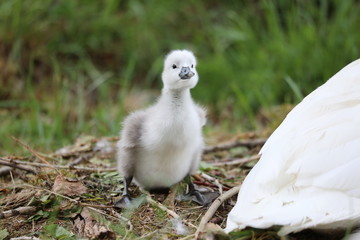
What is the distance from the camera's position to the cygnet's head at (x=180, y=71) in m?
2.95

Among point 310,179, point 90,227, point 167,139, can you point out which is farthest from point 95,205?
point 310,179

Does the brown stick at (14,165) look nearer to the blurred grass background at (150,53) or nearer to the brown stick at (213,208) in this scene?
the brown stick at (213,208)

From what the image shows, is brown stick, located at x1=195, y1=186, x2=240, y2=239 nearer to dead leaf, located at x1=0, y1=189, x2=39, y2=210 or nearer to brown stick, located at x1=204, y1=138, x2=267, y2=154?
dead leaf, located at x1=0, y1=189, x2=39, y2=210

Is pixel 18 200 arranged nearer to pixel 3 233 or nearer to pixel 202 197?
pixel 3 233

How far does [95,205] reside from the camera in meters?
2.70

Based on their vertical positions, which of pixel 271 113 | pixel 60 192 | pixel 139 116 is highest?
pixel 139 116

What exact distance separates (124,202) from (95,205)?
161 millimetres

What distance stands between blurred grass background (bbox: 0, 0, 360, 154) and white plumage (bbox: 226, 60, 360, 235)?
99.4 inches

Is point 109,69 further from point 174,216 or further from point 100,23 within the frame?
point 174,216

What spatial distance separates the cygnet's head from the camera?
2949 millimetres

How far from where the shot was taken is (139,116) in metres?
3.11

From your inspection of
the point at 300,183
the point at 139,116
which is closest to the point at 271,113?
the point at 139,116

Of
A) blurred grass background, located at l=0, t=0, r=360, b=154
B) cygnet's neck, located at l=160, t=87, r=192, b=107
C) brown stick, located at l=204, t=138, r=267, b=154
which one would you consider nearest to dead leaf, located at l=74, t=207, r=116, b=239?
cygnet's neck, located at l=160, t=87, r=192, b=107

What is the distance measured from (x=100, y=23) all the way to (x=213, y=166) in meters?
3.26
